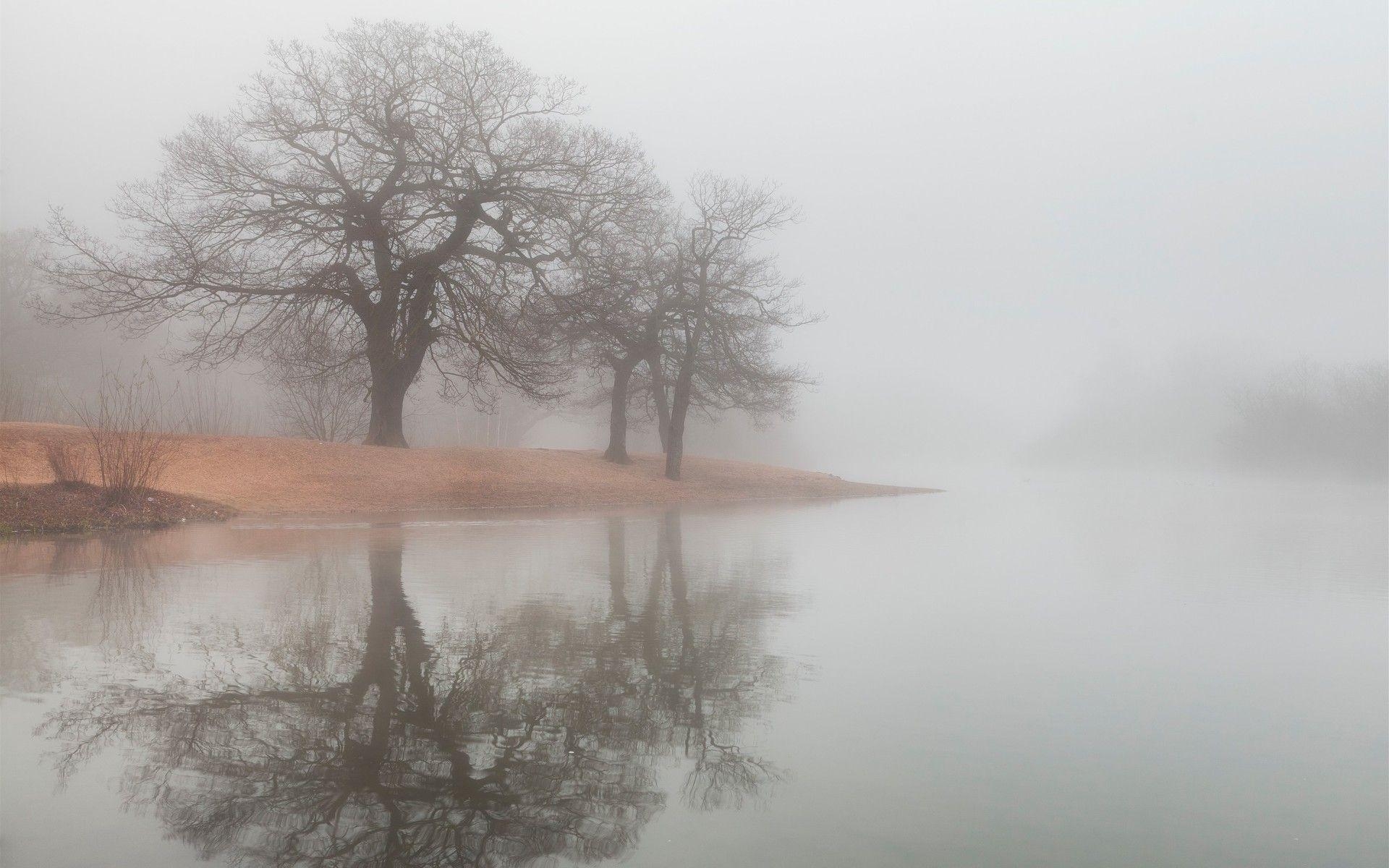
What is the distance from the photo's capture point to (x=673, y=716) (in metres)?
5.46

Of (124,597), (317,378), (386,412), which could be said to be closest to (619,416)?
(386,412)

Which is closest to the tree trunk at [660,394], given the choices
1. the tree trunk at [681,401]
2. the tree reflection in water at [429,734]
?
the tree trunk at [681,401]

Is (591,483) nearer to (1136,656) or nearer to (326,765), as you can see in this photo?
(1136,656)

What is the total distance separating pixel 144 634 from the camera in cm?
706

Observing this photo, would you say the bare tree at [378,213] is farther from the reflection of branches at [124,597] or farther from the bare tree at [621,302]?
the reflection of branches at [124,597]

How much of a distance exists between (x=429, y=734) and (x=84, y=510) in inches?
484

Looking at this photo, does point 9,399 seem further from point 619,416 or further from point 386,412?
point 619,416

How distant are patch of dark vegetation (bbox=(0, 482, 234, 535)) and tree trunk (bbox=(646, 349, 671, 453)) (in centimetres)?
1692

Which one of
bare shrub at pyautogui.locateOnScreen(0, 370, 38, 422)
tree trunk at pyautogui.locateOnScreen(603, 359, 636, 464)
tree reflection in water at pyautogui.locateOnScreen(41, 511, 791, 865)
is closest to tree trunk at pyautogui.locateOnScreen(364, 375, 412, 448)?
tree trunk at pyautogui.locateOnScreen(603, 359, 636, 464)

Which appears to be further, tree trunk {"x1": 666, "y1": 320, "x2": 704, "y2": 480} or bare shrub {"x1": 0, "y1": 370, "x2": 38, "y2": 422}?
tree trunk {"x1": 666, "y1": 320, "x2": 704, "y2": 480}

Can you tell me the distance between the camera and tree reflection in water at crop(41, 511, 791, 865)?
151 inches

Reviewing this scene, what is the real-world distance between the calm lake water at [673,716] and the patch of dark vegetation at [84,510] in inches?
99.7

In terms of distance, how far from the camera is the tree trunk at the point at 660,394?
33688 mm

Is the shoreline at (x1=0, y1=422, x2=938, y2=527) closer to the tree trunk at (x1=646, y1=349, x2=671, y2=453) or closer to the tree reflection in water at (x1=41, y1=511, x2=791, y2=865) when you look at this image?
the tree trunk at (x1=646, y1=349, x2=671, y2=453)
